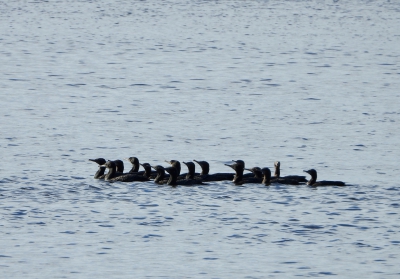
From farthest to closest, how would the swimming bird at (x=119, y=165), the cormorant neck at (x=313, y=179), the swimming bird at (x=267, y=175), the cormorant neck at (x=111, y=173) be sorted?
the swimming bird at (x=119, y=165)
the cormorant neck at (x=111, y=173)
the swimming bird at (x=267, y=175)
the cormorant neck at (x=313, y=179)

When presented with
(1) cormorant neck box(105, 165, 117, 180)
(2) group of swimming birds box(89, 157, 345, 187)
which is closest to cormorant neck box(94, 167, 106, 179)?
(2) group of swimming birds box(89, 157, 345, 187)

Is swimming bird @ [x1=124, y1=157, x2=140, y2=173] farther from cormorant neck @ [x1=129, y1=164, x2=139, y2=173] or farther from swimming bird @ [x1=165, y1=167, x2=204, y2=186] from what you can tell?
swimming bird @ [x1=165, y1=167, x2=204, y2=186]

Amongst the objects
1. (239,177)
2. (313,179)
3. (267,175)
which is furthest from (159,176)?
(313,179)

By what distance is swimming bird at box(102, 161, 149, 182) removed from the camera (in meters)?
24.2

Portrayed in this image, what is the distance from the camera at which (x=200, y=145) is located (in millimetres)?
29094

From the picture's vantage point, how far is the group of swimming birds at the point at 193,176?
2402 centimetres

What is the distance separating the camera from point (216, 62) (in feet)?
163

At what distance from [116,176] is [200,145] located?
4.98 meters

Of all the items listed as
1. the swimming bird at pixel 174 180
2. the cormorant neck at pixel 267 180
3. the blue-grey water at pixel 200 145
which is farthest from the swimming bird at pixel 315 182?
the swimming bird at pixel 174 180

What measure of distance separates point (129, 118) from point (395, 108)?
30.1 feet

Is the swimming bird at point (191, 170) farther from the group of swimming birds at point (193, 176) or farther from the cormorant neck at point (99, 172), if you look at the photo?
the cormorant neck at point (99, 172)

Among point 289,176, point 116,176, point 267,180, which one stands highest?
point 289,176

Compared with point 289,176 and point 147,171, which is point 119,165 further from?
point 289,176

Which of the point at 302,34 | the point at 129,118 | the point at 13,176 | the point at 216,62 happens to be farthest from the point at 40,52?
the point at 13,176
